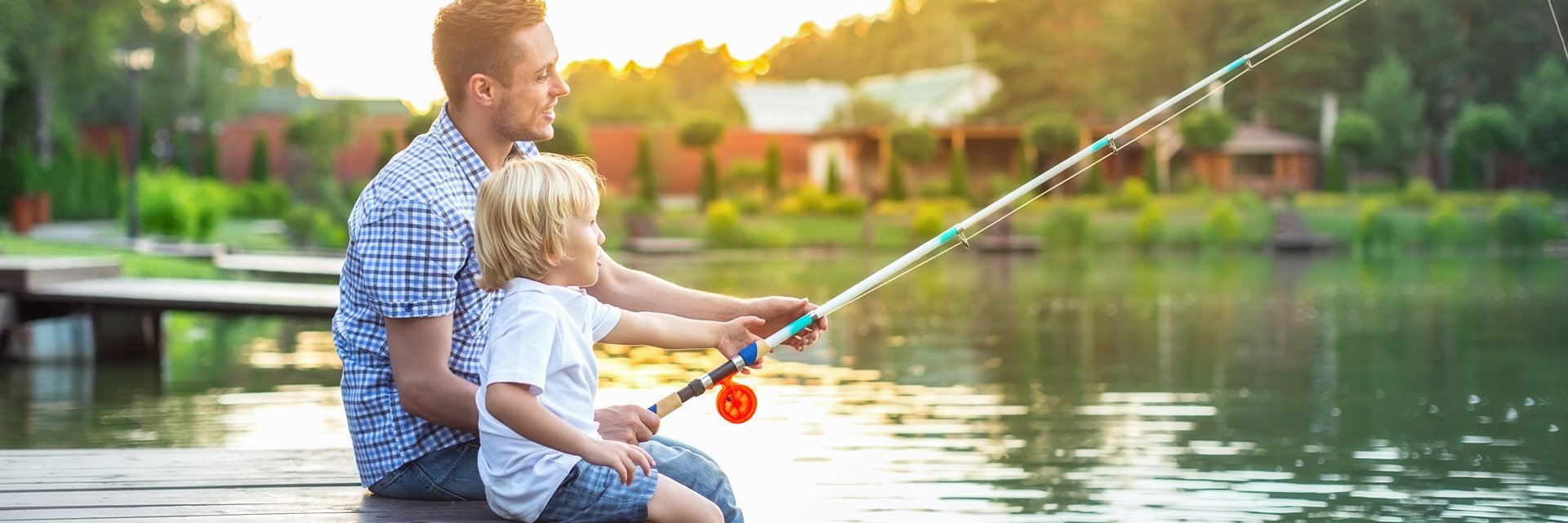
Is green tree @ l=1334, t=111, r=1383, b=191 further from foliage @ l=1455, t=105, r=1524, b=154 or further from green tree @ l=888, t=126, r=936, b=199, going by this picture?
green tree @ l=888, t=126, r=936, b=199

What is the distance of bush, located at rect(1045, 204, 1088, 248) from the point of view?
2852cm

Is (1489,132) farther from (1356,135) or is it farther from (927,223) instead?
(927,223)

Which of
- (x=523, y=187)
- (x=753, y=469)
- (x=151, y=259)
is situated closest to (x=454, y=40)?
(x=523, y=187)

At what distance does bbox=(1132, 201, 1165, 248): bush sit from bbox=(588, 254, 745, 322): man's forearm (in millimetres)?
25663

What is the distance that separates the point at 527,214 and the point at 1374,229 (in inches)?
1110

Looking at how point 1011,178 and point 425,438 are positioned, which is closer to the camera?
point 425,438

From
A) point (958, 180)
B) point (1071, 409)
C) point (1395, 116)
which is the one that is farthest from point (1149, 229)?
point (1071, 409)

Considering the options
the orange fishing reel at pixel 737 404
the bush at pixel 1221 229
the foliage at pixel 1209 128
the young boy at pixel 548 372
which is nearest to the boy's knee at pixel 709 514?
the young boy at pixel 548 372

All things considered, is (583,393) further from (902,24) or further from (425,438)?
(902,24)

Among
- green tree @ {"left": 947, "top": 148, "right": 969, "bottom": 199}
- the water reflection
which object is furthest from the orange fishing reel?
green tree @ {"left": 947, "top": 148, "right": 969, "bottom": 199}

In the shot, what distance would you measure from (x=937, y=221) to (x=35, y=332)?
19.7m

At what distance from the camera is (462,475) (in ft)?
9.34

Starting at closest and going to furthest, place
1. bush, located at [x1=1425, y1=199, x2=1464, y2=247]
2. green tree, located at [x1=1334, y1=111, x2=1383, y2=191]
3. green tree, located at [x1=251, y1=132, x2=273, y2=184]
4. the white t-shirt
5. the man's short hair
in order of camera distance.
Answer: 1. the white t-shirt
2. the man's short hair
3. bush, located at [x1=1425, y1=199, x2=1464, y2=247]
4. green tree, located at [x1=1334, y1=111, x2=1383, y2=191]
5. green tree, located at [x1=251, y1=132, x2=273, y2=184]

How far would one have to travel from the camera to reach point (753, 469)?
5195 mm
